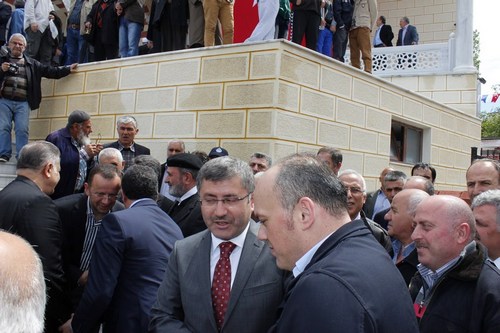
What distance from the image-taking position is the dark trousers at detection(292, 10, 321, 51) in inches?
341

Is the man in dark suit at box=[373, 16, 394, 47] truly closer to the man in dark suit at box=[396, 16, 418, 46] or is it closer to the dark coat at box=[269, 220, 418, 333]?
the man in dark suit at box=[396, 16, 418, 46]

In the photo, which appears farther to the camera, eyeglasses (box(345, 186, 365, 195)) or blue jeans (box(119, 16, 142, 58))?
blue jeans (box(119, 16, 142, 58))

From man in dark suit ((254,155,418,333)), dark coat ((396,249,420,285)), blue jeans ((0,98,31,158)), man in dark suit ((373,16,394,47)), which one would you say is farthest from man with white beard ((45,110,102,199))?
man in dark suit ((373,16,394,47))

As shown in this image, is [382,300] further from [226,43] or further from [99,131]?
[99,131]

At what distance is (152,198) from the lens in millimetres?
3475

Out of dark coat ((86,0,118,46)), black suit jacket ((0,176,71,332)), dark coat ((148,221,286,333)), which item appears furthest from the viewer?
dark coat ((86,0,118,46))

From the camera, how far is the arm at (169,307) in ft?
8.37

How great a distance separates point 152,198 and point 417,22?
19091 mm

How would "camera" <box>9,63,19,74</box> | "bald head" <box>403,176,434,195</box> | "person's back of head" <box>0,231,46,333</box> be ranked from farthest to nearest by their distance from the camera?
"camera" <box>9,63,19,74</box>
"bald head" <box>403,176,434,195</box>
"person's back of head" <box>0,231,46,333</box>

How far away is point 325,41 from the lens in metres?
10.0

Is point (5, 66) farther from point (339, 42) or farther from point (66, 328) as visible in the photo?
point (339, 42)

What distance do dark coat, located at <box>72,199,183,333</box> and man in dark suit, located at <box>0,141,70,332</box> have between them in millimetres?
356

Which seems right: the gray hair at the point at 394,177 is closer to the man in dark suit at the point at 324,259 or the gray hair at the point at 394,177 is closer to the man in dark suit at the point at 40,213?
the man in dark suit at the point at 40,213

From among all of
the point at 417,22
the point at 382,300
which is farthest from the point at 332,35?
the point at 417,22
